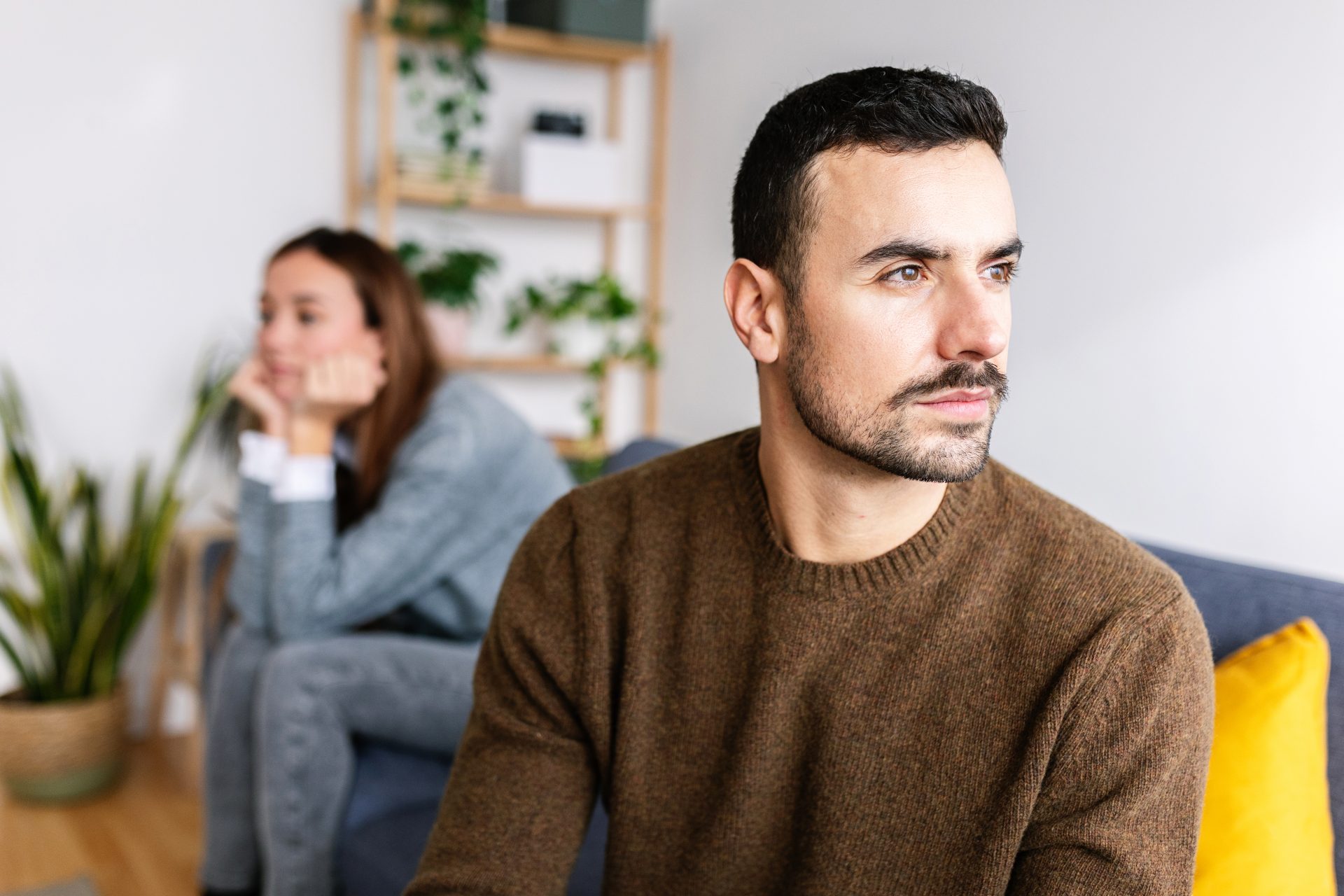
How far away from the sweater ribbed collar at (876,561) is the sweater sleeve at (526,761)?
20 centimetres

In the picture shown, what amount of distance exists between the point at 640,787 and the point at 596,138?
105 inches

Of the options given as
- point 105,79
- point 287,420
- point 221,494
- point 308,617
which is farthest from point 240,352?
point 308,617

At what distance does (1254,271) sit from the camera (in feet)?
4.97

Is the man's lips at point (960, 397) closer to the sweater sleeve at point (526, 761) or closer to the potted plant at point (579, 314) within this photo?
the sweater sleeve at point (526, 761)

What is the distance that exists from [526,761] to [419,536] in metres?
0.84

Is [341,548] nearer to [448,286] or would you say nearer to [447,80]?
[448,286]

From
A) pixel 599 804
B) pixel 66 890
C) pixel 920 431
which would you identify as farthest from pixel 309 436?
pixel 920 431

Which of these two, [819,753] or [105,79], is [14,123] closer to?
[105,79]

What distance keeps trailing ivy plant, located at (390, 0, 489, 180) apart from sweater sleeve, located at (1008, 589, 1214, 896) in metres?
2.50

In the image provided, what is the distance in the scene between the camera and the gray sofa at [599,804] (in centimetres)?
110

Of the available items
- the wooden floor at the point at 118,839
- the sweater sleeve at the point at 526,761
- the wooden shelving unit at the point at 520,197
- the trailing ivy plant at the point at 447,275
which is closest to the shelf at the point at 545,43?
the wooden shelving unit at the point at 520,197

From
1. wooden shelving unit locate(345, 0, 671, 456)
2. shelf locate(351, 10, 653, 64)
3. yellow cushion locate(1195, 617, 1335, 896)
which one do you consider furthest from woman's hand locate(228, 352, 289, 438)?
yellow cushion locate(1195, 617, 1335, 896)

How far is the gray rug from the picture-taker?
83.7 inches

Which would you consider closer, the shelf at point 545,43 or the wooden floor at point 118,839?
the wooden floor at point 118,839
